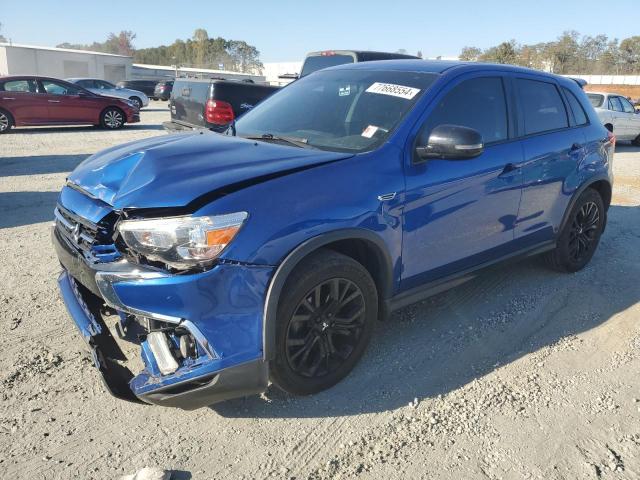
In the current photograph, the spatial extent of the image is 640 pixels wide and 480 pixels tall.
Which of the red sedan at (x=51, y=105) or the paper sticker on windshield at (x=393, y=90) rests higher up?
the paper sticker on windshield at (x=393, y=90)

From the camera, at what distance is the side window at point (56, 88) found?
14.7m

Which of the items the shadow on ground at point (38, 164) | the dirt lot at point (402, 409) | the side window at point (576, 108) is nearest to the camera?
the dirt lot at point (402, 409)

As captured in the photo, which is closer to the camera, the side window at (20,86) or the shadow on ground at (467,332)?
the shadow on ground at (467,332)

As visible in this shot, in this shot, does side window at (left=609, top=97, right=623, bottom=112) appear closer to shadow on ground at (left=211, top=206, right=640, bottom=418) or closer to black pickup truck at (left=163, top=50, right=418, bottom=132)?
black pickup truck at (left=163, top=50, right=418, bottom=132)

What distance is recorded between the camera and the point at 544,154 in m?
4.18

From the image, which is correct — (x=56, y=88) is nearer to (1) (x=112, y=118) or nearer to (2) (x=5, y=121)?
(2) (x=5, y=121)

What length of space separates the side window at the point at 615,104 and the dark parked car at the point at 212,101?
10.4 m

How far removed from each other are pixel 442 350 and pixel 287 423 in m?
1.29

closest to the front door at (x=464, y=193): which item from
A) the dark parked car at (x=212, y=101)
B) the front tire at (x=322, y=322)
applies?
the front tire at (x=322, y=322)

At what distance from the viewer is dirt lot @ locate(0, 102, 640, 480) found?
2541mm

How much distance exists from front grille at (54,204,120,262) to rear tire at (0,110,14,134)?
13745 mm

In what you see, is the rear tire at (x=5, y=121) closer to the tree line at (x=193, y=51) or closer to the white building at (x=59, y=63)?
the white building at (x=59, y=63)

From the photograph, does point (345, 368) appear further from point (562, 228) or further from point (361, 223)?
point (562, 228)

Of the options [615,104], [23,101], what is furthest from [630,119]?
[23,101]
